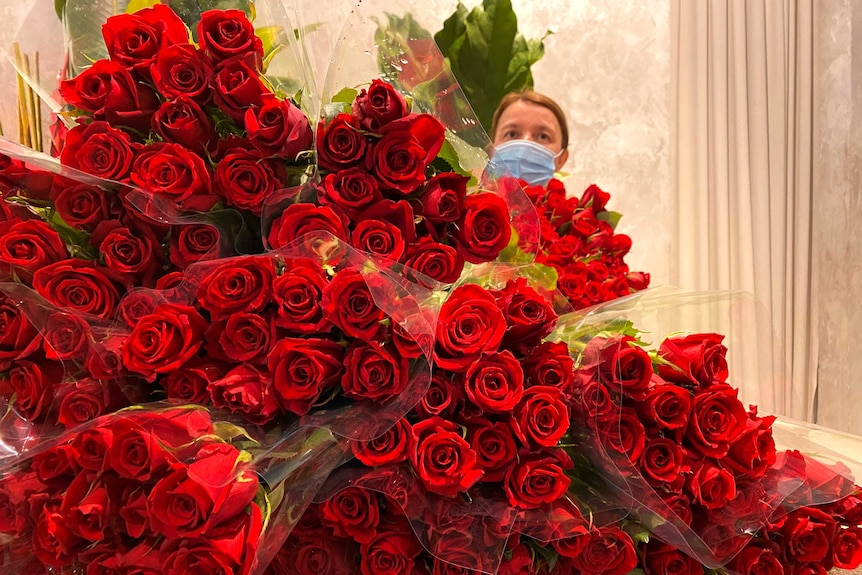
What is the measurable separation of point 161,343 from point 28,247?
0.11 metres

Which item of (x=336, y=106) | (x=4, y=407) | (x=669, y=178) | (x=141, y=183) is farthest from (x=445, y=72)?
(x=669, y=178)

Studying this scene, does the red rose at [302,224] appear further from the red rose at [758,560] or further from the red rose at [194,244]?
the red rose at [758,560]

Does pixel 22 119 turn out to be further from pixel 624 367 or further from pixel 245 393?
pixel 624 367

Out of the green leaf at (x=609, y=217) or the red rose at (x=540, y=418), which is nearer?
the red rose at (x=540, y=418)

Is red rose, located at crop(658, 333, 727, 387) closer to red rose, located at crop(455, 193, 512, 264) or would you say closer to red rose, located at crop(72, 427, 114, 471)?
red rose, located at crop(455, 193, 512, 264)

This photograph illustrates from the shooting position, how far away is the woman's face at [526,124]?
4.37 ft

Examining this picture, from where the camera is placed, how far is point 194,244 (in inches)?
15.7

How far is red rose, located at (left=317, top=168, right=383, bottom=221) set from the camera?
39 cm

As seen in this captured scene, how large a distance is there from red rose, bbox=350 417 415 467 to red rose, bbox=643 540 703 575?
0.16 m

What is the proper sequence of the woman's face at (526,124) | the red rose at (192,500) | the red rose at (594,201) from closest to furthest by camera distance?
the red rose at (192,500) → the red rose at (594,201) → the woman's face at (526,124)

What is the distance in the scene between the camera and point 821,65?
5.78ft

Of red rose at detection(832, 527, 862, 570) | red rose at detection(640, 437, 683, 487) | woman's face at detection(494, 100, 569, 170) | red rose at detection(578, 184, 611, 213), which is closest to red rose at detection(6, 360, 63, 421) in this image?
red rose at detection(640, 437, 683, 487)

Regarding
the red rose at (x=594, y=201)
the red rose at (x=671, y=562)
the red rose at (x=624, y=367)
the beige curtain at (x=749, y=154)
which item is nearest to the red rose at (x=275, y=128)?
the red rose at (x=624, y=367)

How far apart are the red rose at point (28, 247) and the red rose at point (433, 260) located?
0.63 feet
